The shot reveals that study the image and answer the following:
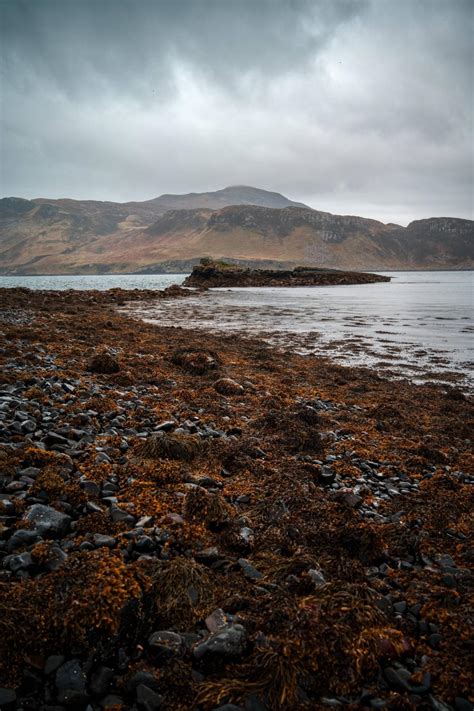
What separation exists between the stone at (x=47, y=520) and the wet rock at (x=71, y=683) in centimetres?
131

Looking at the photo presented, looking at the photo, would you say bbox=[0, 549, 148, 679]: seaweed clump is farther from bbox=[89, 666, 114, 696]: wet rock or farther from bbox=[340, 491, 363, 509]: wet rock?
bbox=[340, 491, 363, 509]: wet rock

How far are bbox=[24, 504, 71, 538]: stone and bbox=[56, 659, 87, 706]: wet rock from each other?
4.30 feet

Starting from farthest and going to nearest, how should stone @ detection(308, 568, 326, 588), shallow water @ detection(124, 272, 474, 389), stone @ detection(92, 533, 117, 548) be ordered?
shallow water @ detection(124, 272, 474, 389)
stone @ detection(92, 533, 117, 548)
stone @ detection(308, 568, 326, 588)

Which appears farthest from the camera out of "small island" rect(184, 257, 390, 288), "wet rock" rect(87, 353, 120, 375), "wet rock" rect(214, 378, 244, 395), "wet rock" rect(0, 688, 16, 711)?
"small island" rect(184, 257, 390, 288)

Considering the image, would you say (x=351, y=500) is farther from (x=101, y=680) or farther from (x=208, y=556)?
(x=101, y=680)

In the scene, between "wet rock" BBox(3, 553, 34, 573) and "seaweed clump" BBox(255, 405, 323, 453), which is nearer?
"wet rock" BBox(3, 553, 34, 573)

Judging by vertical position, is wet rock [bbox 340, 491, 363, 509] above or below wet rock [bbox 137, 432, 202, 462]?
below

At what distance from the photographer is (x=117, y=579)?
9.86ft

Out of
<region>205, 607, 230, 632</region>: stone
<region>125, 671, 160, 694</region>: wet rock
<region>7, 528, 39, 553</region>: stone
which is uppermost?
<region>7, 528, 39, 553</region>: stone

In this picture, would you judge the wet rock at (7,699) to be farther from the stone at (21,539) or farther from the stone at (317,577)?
the stone at (317,577)

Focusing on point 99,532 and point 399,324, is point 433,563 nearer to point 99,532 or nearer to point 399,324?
point 99,532

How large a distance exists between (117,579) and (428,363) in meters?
13.3

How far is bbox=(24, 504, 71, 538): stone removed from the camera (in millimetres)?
3506

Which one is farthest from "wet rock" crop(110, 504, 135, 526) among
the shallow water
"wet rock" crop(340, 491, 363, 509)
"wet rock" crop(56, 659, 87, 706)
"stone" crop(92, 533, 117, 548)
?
the shallow water
